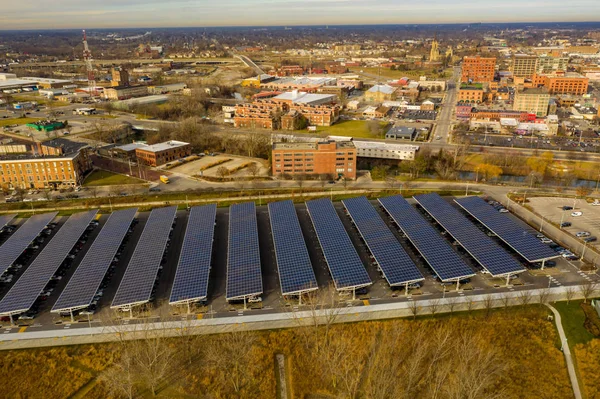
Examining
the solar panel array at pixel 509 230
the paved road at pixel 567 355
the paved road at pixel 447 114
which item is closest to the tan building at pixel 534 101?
the paved road at pixel 447 114

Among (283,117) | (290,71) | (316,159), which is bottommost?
(316,159)

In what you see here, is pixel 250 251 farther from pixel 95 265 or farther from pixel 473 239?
pixel 473 239

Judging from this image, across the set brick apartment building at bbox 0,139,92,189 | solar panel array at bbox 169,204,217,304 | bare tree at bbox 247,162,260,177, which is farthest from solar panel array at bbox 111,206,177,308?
brick apartment building at bbox 0,139,92,189

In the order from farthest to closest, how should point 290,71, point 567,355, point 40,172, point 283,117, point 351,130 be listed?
1. point 290,71
2. point 283,117
3. point 351,130
4. point 40,172
5. point 567,355

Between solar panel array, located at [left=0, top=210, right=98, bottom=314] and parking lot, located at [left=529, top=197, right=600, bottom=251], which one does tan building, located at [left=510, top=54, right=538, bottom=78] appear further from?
solar panel array, located at [left=0, top=210, right=98, bottom=314]

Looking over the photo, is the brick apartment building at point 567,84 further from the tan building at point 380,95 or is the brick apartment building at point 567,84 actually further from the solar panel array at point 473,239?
the solar panel array at point 473,239

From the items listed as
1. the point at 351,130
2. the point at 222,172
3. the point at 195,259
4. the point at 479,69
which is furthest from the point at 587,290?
the point at 479,69
